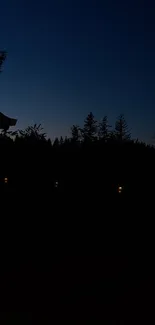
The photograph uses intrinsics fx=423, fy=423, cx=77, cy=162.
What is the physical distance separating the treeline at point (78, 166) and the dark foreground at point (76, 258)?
0.38 metres

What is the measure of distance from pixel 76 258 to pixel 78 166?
2.93 metres

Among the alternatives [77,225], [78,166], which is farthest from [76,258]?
[78,166]

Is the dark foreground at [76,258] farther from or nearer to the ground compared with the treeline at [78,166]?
nearer to the ground

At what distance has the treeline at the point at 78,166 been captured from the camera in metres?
9.98

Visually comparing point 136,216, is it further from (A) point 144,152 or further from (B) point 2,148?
(B) point 2,148

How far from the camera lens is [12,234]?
27.5 ft

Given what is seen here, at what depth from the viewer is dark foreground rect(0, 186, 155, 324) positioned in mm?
5463

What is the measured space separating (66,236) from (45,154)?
2.57 metres

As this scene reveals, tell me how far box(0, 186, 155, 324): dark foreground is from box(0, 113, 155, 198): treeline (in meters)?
0.38

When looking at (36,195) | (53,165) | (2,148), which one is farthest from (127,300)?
(2,148)

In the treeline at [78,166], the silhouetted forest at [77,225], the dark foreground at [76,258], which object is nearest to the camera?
the dark foreground at [76,258]

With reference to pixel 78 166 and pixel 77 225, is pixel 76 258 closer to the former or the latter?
pixel 77 225

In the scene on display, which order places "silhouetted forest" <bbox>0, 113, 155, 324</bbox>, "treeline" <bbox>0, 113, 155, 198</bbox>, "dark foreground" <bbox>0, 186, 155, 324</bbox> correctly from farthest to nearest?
"treeline" <bbox>0, 113, 155, 198</bbox>, "silhouetted forest" <bbox>0, 113, 155, 324</bbox>, "dark foreground" <bbox>0, 186, 155, 324</bbox>

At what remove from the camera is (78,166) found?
1015 centimetres
